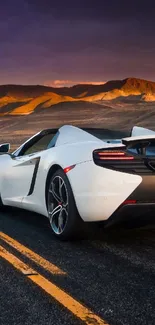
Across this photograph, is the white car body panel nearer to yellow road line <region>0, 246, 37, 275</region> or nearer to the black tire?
the black tire

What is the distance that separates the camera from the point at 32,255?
546 centimetres

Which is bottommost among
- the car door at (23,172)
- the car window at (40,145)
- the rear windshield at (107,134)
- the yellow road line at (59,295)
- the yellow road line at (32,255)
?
the yellow road line at (32,255)

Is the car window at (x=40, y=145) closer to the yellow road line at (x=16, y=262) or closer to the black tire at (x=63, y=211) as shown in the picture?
the black tire at (x=63, y=211)

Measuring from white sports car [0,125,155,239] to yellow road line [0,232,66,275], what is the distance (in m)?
0.53

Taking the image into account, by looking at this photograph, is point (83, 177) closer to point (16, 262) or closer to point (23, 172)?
point (16, 262)

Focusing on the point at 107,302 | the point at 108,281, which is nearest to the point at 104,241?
the point at 108,281

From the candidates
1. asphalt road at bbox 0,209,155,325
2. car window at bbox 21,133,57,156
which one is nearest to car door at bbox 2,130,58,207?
car window at bbox 21,133,57,156

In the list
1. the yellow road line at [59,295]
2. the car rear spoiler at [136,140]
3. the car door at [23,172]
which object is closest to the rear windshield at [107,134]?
the car door at [23,172]

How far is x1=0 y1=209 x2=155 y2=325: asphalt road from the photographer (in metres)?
3.72

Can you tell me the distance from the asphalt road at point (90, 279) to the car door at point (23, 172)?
2.27 ft

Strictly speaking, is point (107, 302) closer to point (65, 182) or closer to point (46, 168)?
point (65, 182)

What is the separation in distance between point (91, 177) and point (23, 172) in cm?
191

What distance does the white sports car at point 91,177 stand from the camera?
219 inches

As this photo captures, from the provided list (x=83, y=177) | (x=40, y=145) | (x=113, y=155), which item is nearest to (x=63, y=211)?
(x=83, y=177)
